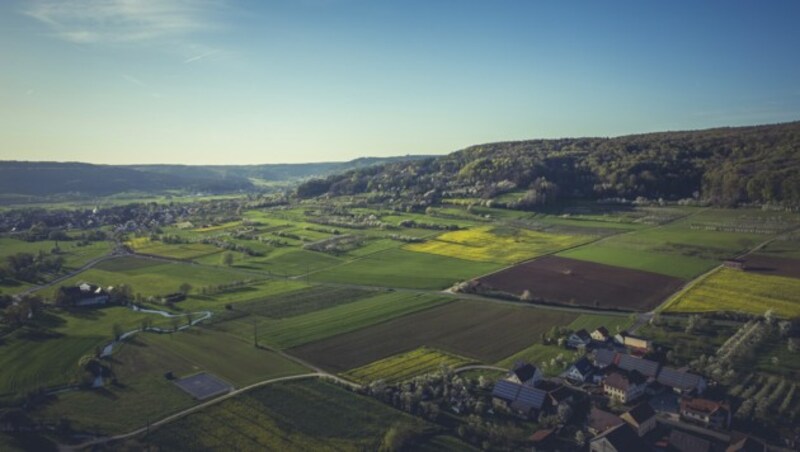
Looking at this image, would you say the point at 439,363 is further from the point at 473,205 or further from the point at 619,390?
the point at 473,205

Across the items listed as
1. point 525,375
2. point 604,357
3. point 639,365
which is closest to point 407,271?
point 604,357

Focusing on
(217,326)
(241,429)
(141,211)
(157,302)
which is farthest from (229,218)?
(241,429)

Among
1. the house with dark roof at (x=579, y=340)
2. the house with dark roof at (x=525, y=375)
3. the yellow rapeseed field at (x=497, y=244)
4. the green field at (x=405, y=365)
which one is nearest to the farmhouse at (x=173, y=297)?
the green field at (x=405, y=365)

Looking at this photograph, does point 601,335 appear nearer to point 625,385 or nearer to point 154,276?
point 625,385

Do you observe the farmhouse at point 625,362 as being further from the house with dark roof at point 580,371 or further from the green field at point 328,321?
the green field at point 328,321

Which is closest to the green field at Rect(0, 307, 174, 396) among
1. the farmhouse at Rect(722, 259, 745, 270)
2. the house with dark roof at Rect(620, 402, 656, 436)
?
the house with dark roof at Rect(620, 402, 656, 436)

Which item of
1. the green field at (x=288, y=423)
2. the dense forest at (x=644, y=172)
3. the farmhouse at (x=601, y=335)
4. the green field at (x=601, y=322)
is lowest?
the green field at (x=288, y=423)
